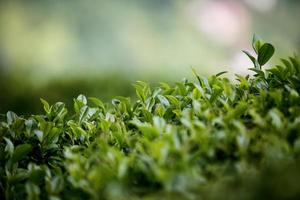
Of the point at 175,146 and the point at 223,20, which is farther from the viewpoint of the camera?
the point at 223,20

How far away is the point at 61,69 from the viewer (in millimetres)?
5172

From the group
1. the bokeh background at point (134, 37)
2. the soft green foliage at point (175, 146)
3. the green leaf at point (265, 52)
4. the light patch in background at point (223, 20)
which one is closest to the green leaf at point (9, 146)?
the soft green foliage at point (175, 146)

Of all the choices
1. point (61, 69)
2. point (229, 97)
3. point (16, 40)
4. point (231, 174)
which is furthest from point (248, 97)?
point (16, 40)

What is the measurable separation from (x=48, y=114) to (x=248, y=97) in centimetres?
71

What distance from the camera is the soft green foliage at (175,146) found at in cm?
123

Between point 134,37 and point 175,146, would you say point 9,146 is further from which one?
point 134,37

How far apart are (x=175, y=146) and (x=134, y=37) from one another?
4.62 m

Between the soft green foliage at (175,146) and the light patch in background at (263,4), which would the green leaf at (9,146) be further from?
the light patch in background at (263,4)

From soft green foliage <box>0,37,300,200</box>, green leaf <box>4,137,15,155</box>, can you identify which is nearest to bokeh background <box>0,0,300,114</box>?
soft green foliage <box>0,37,300,200</box>

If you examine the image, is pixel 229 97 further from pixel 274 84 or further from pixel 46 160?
pixel 46 160

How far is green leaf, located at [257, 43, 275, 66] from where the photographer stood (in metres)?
1.85

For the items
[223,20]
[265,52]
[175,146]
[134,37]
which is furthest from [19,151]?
[223,20]

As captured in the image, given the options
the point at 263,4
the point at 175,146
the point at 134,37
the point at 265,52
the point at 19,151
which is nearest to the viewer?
the point at 175,146

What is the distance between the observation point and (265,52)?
1.86 m
